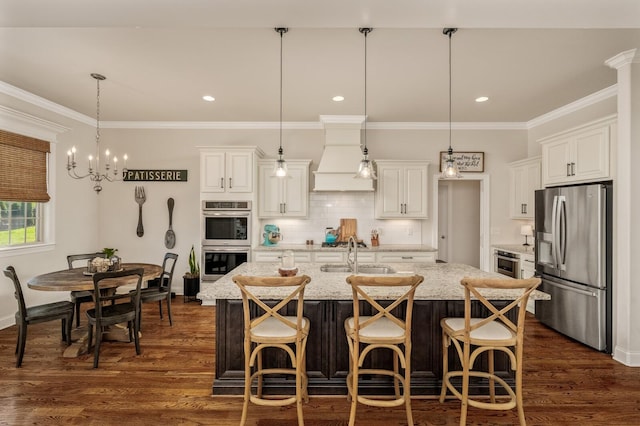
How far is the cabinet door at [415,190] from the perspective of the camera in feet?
17.4

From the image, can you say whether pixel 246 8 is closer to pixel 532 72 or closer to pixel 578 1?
pixel 578 1

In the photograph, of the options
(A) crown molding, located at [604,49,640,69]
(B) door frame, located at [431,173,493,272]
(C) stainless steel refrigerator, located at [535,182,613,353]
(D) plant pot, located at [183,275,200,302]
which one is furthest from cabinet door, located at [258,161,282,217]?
(A) crown molding, located at [604,49,640,69]

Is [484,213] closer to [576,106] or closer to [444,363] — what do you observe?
[576,106]

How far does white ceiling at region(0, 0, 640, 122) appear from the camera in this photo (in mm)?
1956

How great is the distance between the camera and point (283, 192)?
531 centimetres

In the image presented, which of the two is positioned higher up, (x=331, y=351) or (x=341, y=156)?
(x=341, y=156)

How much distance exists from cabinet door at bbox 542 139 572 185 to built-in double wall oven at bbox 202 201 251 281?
4046 millimetres

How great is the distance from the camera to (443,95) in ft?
14.0

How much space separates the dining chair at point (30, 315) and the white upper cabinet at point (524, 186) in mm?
6088

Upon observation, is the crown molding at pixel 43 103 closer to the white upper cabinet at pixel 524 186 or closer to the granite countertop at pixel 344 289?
the granite countertop at pixel 344 289

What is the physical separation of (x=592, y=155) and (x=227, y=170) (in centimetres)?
455

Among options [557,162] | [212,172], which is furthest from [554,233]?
[212,172]

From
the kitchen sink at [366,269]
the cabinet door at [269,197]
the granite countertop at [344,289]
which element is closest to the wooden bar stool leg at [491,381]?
the granite countertop at [344,289]

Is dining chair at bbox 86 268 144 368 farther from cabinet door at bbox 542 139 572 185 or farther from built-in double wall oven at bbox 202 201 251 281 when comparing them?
cabinet door at bbox 542 139 572 185
